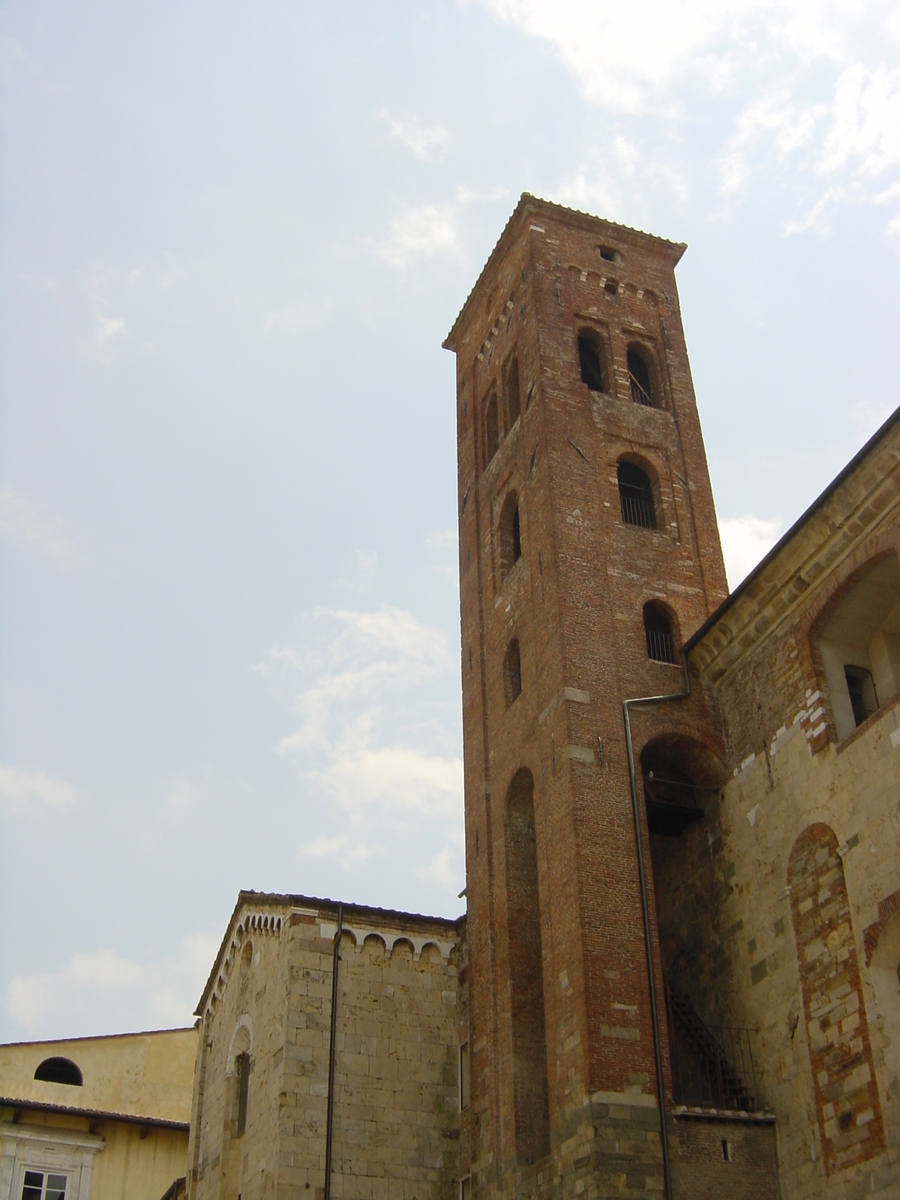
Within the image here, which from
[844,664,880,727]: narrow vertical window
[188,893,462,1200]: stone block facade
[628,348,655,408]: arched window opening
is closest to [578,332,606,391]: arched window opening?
[628,348,655,408]: arched window opening

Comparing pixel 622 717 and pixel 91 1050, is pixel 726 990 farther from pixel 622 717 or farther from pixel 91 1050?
pixel 91 1050

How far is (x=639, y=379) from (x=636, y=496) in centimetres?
312

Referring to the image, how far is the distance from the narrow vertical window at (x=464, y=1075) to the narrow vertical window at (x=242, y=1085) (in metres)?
3.77

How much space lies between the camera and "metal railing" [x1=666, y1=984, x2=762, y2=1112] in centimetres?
1625

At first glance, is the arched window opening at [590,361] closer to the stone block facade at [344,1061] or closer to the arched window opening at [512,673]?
the arched window opening at [512,673]

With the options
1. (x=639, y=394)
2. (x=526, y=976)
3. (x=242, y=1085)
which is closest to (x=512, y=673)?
(x=526, y=976)

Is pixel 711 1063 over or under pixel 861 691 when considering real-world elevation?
under

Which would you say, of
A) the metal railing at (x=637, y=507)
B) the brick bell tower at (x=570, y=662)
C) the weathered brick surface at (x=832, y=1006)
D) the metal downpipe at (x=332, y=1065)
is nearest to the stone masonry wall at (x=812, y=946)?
the weathered brick surface at (x=832, y=1006)

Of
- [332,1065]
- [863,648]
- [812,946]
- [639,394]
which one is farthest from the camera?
[639,394]

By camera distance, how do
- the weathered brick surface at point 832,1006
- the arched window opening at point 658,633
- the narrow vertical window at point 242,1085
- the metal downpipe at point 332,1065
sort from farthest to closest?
the narrow vertical window at point 242,1085, the arched window opening at point 658,633, the metal downpipe at point 332,1065, the weathered brick surface at point 832,1006

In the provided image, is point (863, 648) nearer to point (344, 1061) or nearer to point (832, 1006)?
point (832, 1006)

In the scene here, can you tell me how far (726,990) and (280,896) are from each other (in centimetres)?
778

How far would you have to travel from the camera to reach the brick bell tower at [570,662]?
16.4 meters

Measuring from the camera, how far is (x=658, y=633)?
2052 centimetres
